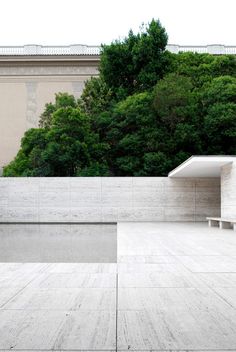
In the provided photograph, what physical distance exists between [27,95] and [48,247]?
19.7 m

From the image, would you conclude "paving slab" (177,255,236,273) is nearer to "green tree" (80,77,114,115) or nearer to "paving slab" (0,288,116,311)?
"paving slab" (0,288,116,311)

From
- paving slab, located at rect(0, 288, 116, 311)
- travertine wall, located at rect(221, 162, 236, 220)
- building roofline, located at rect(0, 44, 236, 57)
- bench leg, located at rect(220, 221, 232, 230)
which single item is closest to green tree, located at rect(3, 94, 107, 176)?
travertine wall, located at rect(221, 162, 236, 220)

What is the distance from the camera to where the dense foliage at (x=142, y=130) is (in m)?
20.0

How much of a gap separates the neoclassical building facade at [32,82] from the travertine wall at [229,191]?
15500 millimetres

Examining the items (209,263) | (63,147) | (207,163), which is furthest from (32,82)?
(209,263)

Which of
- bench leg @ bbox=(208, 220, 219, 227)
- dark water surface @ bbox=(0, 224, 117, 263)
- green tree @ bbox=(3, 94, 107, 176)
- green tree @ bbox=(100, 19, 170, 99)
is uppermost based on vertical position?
green tree @ bbox=(100, 19, 170, 99)

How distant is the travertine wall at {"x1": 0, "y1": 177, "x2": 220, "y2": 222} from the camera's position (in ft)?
59.4

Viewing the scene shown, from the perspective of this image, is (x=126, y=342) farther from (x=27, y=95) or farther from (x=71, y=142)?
(x=27, y=95)

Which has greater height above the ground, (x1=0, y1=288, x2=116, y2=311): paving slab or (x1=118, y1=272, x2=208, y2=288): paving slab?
(x1=0, y1=288, x2=116, y2=311): paving slab

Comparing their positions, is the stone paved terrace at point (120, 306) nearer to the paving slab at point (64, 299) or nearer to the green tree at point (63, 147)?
the paving slab at point (64, 299)

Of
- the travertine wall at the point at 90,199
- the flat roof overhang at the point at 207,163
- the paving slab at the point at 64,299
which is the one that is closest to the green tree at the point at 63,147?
the travertine wall at the point at 90,199

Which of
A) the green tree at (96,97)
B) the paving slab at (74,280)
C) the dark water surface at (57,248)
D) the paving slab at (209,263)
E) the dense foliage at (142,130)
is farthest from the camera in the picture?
the green tree at (96,97)

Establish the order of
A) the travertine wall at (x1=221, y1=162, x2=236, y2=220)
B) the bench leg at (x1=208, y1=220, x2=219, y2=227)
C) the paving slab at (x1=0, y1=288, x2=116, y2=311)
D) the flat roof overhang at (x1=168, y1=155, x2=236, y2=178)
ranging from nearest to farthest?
the paving slab at (x1=0, y1=288, x2=116, y2=311) < the flat roof overhang at (x1=168, y1=155, x2=236, y2=178) < the travertine wall at (x1=221, y1=162, x2=236, y2=220) < the bench leg at (x1=208, y1=220, x2=219, y2=227)

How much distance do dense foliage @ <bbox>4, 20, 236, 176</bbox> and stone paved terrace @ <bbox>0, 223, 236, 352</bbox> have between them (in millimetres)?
14234
